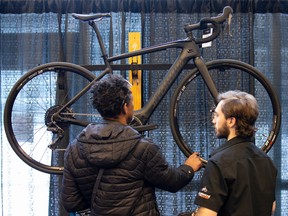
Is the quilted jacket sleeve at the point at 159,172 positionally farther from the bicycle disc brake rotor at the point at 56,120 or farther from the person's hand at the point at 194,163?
the bicycle disc brake rotor at the point at 56,120

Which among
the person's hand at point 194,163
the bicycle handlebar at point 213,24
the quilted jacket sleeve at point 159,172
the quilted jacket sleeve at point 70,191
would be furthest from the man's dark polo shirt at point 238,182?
the bicycle handlebar at point 213,24

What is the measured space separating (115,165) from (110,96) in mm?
285

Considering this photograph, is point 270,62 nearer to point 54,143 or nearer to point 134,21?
point 134,21

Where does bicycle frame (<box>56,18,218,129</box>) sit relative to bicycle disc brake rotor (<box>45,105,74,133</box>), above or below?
above

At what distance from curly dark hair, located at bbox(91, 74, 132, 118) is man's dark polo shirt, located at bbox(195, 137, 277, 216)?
44cm

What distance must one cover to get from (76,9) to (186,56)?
2.77ft

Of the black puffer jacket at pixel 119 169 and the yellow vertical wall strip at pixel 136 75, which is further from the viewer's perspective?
the yellow vertical wall strip at pixel 136 75

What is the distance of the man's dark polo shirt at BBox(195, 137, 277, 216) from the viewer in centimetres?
141

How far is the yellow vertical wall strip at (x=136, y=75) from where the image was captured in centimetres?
226

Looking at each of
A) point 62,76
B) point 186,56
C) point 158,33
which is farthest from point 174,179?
point 158,33

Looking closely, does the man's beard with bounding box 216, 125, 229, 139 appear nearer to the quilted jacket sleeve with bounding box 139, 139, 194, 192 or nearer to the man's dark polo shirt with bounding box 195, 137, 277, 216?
the man's dark polo shirt with bounding box 195, 137, 277, 216

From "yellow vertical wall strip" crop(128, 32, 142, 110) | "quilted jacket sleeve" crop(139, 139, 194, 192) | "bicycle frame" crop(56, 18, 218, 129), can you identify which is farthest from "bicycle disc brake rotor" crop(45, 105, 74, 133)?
"quilted jacket sleeve" crop(139, 139, 194, 192)

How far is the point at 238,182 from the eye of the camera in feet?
4.61

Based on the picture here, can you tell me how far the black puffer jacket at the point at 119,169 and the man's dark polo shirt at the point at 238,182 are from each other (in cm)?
22
